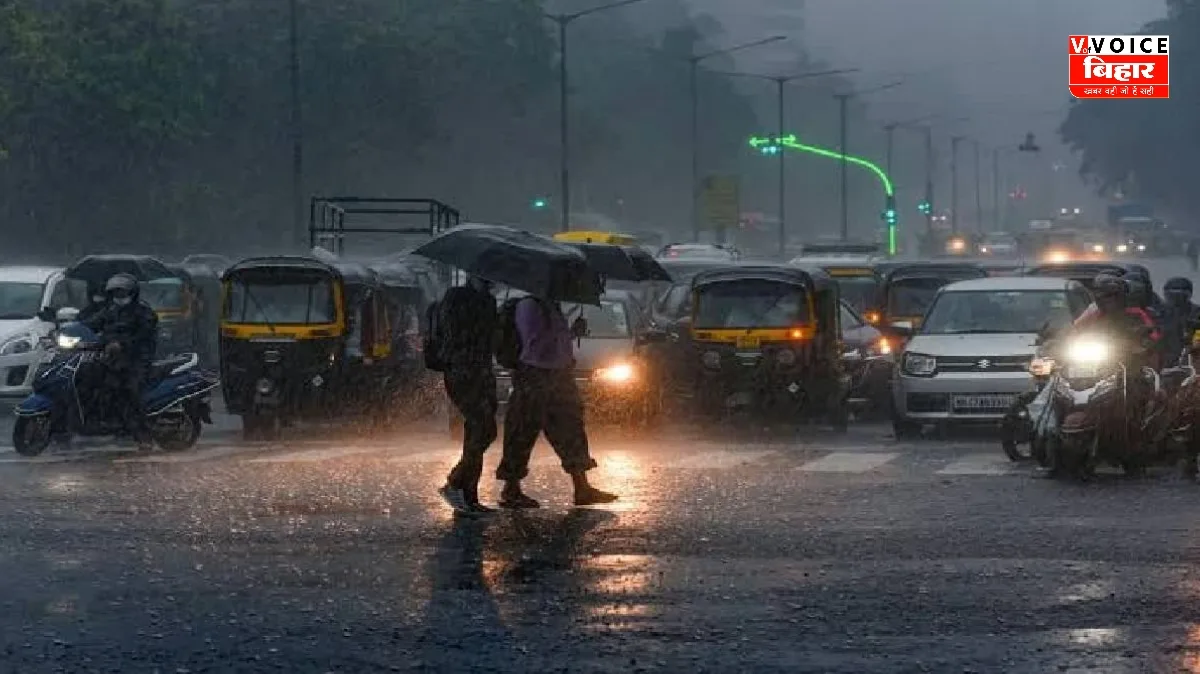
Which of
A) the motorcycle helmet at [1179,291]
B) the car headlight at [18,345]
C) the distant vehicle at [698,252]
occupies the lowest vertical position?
the car headlight at [18,345]

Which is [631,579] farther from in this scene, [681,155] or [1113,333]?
[681,155]

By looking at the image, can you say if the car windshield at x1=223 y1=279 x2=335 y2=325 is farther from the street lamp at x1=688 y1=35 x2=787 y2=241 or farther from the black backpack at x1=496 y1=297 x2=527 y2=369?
the street lamp at x1=688 y1=35 x2=787 y2=241

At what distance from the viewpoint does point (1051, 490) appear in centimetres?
1680

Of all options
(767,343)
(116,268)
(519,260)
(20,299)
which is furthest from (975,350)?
(116,268)

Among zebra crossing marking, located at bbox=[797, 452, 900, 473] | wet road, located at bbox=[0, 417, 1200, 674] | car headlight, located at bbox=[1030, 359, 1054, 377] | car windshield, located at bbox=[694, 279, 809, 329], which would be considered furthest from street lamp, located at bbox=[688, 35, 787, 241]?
wet road, located at bbox=[0, 417, 1200, 674]

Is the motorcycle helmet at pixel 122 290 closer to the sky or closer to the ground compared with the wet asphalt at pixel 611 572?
closer to the sky

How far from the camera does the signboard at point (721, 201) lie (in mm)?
91312

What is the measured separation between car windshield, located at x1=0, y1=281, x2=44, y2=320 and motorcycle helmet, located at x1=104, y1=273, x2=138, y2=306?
8066mm

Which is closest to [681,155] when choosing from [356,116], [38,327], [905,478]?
[356,116]

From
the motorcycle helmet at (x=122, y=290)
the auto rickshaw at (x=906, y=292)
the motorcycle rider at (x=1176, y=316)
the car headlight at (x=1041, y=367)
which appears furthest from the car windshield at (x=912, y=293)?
the motorcycle helmet at (x=122, y=290)

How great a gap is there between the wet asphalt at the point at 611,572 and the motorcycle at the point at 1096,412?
0.31 meters

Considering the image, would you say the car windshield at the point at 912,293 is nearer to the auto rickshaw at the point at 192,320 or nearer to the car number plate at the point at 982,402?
the car number plate at the point at 982,402

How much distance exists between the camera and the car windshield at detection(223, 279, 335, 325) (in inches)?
985

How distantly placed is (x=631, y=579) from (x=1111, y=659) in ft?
10.2
